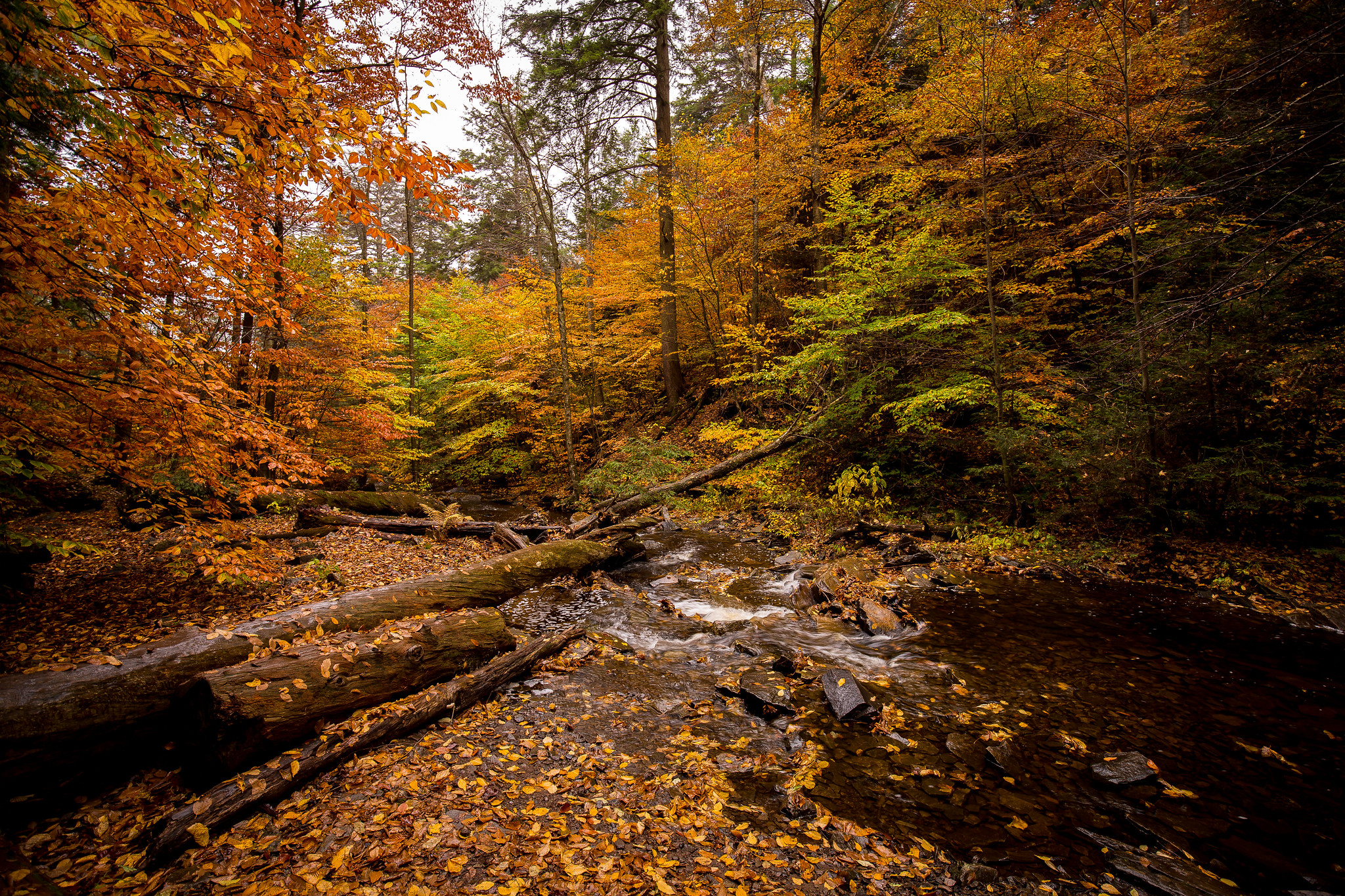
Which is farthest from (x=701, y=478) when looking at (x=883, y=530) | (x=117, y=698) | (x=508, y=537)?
(x=117, y=698)

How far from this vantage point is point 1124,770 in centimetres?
357

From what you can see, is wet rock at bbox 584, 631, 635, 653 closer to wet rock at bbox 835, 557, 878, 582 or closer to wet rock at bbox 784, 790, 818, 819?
wet rock at bbox 784, 790, 818, 819

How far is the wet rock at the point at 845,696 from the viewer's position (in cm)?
437

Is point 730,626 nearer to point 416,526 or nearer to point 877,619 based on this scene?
point 877,619

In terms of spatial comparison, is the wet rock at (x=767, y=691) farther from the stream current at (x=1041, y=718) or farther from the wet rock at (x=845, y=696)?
the wet rock at (x=845, y=696)

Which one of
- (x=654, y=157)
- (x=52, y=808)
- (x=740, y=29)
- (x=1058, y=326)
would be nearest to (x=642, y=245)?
(x=654, y=157)

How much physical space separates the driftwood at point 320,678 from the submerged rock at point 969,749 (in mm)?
4444

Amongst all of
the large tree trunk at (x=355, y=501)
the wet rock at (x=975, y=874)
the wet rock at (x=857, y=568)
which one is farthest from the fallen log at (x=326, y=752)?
the large tree trunk at (x=355, y=501)

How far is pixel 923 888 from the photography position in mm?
2709

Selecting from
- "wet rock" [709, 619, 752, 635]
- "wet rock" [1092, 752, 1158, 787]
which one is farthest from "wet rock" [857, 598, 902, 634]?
"wet rock" [1092, 752, 1158, 787]

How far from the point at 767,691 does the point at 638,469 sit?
27.3 ft

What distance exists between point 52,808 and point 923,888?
17.5 ft

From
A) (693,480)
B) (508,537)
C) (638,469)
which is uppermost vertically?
(638,469)

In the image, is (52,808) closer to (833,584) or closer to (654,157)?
(833,584)
